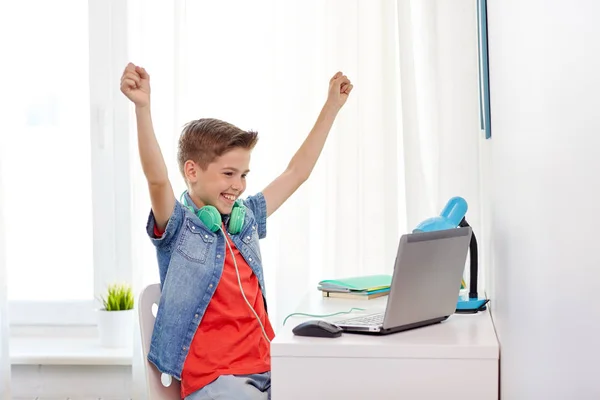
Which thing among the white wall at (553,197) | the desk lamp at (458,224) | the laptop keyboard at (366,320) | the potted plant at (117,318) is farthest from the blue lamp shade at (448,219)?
the potted plant at (117,318)

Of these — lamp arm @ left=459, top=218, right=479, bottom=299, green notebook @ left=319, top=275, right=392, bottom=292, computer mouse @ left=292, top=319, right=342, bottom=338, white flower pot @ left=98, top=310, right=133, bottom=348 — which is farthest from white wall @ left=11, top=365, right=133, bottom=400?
computer mouse @ left=292, top=319, right=342, bottom=338

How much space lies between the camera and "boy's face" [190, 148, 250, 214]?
189cm

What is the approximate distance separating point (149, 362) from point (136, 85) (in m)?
0.60

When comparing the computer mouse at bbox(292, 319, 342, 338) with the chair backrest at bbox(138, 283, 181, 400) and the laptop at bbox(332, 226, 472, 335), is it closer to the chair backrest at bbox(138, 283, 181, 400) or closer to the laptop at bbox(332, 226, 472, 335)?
the laptop at bbox(332, 226, 472, 335)

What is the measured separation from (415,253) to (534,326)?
65 cm

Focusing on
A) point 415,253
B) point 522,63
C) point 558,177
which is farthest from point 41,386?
point 558,177

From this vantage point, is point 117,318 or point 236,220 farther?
point 117,318

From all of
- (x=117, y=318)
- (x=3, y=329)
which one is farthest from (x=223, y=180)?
(x=3, y=329)

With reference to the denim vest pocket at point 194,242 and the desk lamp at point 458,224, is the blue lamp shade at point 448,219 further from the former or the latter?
the denim vest pocket at point 194,242

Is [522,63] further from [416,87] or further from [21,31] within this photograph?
[21,31]

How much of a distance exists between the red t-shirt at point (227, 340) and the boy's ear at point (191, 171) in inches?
A: 6.6

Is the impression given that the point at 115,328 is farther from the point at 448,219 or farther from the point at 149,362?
the point at 448,219

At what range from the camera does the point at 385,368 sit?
1432mm

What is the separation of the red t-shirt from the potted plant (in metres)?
1.12
